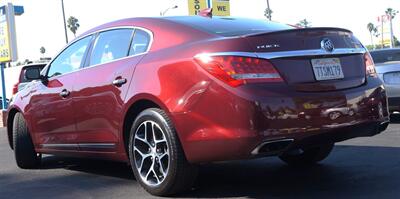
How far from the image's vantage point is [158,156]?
4.76 meters

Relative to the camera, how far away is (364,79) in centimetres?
480

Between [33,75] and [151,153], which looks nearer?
[151,153]

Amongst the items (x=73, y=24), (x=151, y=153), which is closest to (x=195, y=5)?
(x=151, y=153)

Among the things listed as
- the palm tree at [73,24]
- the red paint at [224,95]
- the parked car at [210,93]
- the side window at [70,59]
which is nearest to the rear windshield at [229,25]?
the parked car at [210,93]

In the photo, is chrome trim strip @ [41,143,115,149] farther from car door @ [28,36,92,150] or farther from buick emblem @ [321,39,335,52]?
buick emblem @ [321,39,335,52]

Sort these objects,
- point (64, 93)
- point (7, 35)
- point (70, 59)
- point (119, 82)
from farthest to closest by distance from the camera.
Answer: point (7, 35) < point (70, 59) < point (64, 93) < point (119, 82)

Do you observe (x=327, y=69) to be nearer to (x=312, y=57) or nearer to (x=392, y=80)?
(x=312, y=57)

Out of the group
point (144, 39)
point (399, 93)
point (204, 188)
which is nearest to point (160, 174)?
point (204, 188)

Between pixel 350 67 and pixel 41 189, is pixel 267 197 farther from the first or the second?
pixel 41 189

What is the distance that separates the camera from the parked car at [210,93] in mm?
4191

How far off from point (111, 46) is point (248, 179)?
1.86m

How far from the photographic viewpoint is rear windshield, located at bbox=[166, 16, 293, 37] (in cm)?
475

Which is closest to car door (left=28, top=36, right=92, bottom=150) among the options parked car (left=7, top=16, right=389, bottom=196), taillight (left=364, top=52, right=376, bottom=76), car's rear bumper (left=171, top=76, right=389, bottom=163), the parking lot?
parked car (left=7, top=16, right=389, bottom=196)

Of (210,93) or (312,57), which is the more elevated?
(312,57)
